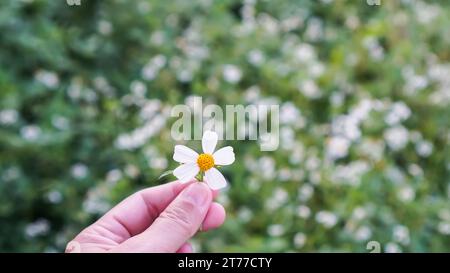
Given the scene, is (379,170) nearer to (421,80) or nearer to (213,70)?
(421,80)

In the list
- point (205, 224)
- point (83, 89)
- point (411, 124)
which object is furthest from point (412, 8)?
point (205, 224)

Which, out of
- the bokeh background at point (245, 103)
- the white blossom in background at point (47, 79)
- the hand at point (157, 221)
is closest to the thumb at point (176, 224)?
the hand at point (157, 221)

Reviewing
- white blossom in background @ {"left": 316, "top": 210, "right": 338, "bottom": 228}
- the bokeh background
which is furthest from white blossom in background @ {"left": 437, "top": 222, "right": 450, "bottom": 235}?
white blossom in background @ {"left": 316, "top": 210, "right": 338, "bottom": 228}

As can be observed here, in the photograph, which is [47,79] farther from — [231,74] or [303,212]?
[303,212]

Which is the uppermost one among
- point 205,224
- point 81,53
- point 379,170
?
point 81,53

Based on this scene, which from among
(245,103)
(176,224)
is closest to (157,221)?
(176,224)

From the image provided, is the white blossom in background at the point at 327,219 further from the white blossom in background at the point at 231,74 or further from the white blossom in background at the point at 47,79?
the white blossom in background at the point at 47,79

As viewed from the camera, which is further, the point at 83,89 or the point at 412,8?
the point at 412,8
